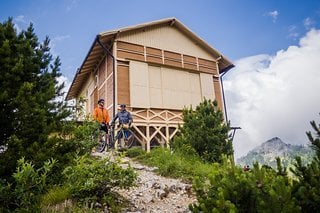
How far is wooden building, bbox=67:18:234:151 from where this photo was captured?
47.0ft

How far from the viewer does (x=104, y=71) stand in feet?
52.4

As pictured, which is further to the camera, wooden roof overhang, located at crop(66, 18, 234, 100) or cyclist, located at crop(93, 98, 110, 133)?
wooden roof overhang, located at crop(66, 18, 234, 100)

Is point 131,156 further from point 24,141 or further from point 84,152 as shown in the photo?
point 24,141

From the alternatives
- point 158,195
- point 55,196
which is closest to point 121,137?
point 158,195

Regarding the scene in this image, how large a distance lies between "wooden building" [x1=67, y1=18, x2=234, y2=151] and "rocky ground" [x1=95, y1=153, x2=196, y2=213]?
6.95 m

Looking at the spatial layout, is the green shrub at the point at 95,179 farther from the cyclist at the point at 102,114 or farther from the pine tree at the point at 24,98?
the cyclist at the point at 102,114

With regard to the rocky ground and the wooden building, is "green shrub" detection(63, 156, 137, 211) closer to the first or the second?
the rocky ground

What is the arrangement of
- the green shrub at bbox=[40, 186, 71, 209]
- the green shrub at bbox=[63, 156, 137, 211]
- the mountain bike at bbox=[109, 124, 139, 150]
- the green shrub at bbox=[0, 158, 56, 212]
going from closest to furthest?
1. the green shrub at bbox=[0, 158, 56, 212]
2. the green shrub at bbox=[40, 186, 71, 209]
3. the green shrub at bbox=[63, 156, 137, 211]
4. the mountain bike at bbox=[109, 124, 139, 150]

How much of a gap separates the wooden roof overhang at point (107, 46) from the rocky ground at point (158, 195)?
8734 mm

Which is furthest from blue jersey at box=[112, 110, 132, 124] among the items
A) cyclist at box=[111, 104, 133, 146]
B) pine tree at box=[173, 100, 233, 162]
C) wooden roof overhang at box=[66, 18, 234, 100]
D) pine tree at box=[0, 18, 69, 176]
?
pine tree at box=[0, 18, 69, 176]

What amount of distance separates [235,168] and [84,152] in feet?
10.5

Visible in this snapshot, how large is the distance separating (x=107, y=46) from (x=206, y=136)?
25.4ft

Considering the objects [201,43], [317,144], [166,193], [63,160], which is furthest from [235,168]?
[201,43]

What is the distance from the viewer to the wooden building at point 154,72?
14.3 m
